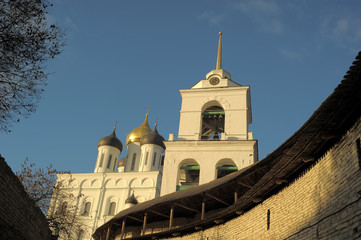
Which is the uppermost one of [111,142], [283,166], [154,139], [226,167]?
[111,142]

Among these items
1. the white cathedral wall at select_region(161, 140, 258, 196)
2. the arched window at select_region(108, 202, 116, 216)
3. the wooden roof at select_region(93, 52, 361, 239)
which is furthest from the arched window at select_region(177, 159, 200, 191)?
the arched window at select_region(108, 202, 116, 216)

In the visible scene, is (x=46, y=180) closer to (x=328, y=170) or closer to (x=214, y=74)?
(x=214, y=74)

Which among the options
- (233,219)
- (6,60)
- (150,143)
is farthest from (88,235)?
(6,60)

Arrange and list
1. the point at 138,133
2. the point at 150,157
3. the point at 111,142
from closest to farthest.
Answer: the point at 150,157 → the point at 111,142 → the point at 138,133

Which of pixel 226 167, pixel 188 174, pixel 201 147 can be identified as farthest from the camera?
pixel 188 174

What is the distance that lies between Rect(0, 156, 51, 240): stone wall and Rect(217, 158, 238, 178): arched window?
1509 cm

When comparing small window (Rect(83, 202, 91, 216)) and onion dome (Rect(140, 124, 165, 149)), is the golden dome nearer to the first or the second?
onion dome (Rect(140, 124, 165, 149))

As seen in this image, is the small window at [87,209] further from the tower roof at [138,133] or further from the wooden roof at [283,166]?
the wooden roof at [283,166]

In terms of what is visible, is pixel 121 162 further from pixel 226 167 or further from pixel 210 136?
pixel 226 167

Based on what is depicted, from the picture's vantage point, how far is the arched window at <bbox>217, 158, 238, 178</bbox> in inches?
1036

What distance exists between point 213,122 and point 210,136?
4.18 ft

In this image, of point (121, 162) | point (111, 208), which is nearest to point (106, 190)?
point (111, 208)

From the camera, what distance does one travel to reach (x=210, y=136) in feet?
95.6

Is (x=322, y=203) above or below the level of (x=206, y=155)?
below
